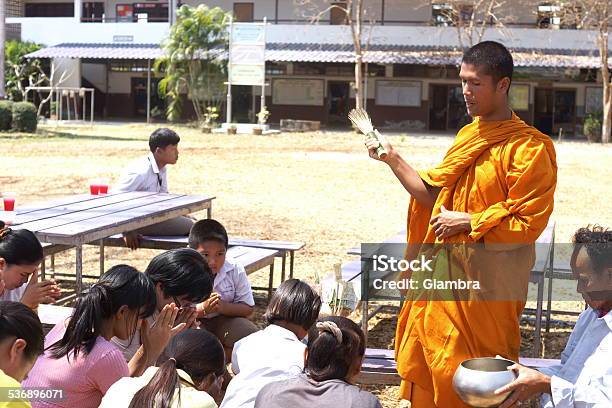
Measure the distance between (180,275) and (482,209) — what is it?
1.27 metres

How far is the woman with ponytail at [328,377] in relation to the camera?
8.13 feet

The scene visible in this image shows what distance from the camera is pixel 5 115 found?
23.3 metres

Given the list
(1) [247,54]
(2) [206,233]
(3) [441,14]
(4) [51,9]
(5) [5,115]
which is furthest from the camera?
(4) [51,9]

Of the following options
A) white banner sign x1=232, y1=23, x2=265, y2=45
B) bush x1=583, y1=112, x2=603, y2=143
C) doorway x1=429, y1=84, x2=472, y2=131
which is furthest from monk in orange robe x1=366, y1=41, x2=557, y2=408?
doorway x1=429, y1=84, x2=472, y2=131

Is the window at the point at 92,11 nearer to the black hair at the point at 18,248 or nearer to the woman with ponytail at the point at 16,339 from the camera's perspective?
the black hair at the point at 18,248

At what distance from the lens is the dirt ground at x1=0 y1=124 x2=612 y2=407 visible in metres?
8.25

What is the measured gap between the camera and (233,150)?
2011 cm

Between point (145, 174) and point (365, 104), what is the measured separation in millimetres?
25033

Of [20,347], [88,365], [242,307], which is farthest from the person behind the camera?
[242,307]

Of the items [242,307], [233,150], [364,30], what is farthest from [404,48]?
[242,307]

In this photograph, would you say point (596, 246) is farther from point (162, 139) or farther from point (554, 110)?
point (554, 110)

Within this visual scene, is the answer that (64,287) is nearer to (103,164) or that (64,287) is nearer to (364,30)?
(103,164)

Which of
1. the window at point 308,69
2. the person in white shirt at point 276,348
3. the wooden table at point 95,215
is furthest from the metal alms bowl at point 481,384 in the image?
the window at point 308,69

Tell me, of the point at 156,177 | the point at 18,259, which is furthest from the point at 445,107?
the point at 18,259
